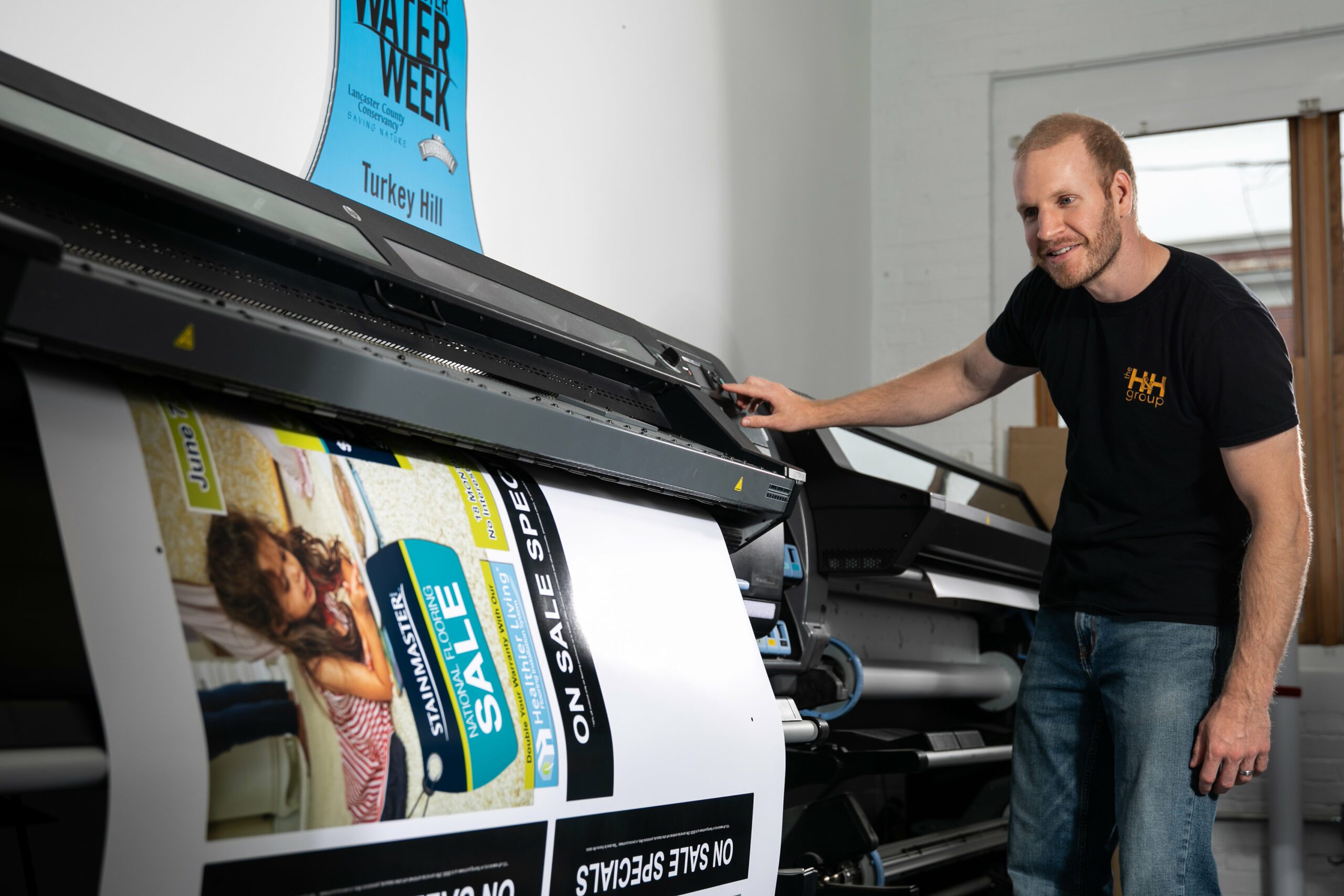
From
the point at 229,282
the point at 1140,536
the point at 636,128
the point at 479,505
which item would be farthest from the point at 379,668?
the point at 636,128

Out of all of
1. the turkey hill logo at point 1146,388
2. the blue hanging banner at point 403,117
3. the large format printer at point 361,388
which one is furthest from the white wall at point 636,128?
the turkey hill logo at point 1146,388

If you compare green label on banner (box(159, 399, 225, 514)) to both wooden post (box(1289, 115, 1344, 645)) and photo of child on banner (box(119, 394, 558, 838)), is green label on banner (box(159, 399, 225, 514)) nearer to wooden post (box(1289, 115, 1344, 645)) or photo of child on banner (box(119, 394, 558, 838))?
photo of child on banner (box(119, 394, 558, 838))

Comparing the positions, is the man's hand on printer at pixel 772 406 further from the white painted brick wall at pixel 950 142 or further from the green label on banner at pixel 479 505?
the white painted brick wall at pixel 950 142

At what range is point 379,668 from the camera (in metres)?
0.93

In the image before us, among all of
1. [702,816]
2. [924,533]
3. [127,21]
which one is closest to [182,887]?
[702,816]

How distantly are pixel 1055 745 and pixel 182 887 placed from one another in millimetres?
1231

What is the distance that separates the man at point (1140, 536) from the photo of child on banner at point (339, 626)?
0.71m

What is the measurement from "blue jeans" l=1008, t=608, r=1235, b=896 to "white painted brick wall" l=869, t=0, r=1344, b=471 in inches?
92.2

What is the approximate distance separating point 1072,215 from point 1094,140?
0.37 ft

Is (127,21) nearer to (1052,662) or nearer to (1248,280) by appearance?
(1052,662)

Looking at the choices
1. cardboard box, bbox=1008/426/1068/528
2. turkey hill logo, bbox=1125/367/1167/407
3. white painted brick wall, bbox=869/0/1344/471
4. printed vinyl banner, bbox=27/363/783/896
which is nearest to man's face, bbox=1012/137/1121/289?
turkey hill logo, bbox=1125/367/1167/407

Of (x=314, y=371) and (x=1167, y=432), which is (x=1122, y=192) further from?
(x=314, y=371)

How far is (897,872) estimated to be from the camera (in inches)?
84.2

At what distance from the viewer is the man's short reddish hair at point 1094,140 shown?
4.96 ft
